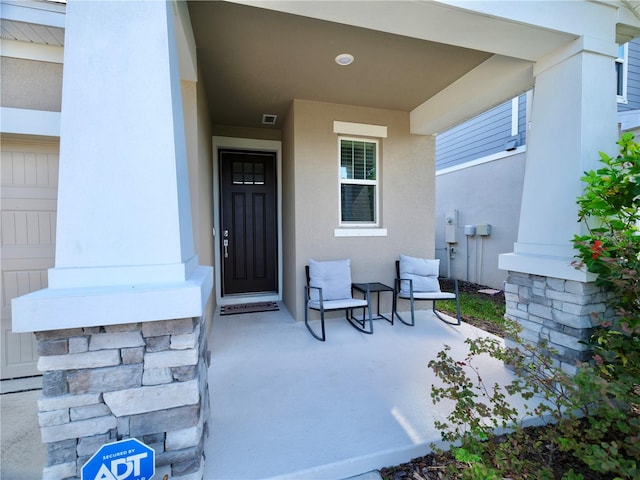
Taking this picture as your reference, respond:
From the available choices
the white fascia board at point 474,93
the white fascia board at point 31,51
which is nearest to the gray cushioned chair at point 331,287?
the white fascia board at point 474,93

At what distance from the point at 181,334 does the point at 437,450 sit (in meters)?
1.50

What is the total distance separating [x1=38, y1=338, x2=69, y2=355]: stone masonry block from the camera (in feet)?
3.81

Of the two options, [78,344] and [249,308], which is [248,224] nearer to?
[249,308]

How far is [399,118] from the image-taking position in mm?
4160

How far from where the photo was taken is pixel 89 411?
3.97ft

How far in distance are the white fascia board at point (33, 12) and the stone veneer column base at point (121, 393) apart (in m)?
2.41

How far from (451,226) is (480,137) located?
2.00 meters

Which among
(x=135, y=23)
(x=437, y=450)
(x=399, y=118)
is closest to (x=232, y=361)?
(x=437, y=450)

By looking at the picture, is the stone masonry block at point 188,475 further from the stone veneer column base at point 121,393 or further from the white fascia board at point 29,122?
the white fascia board at point 29,122

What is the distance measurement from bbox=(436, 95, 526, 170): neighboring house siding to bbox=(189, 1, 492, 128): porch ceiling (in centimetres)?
257

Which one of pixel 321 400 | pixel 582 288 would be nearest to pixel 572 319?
pixel 582 288

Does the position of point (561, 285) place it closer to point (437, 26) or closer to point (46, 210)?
point (437, 26)

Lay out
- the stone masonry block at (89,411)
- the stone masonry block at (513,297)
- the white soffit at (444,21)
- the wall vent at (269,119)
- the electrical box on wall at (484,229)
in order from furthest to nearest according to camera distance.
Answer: the electrical box on wall at (484,229) → the wall vent at (269,119) → the stone masonry block at (513,297) → the white soffit at (444,21) → the stone masonry block at (89,411)

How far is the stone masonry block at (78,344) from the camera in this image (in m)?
1.19
